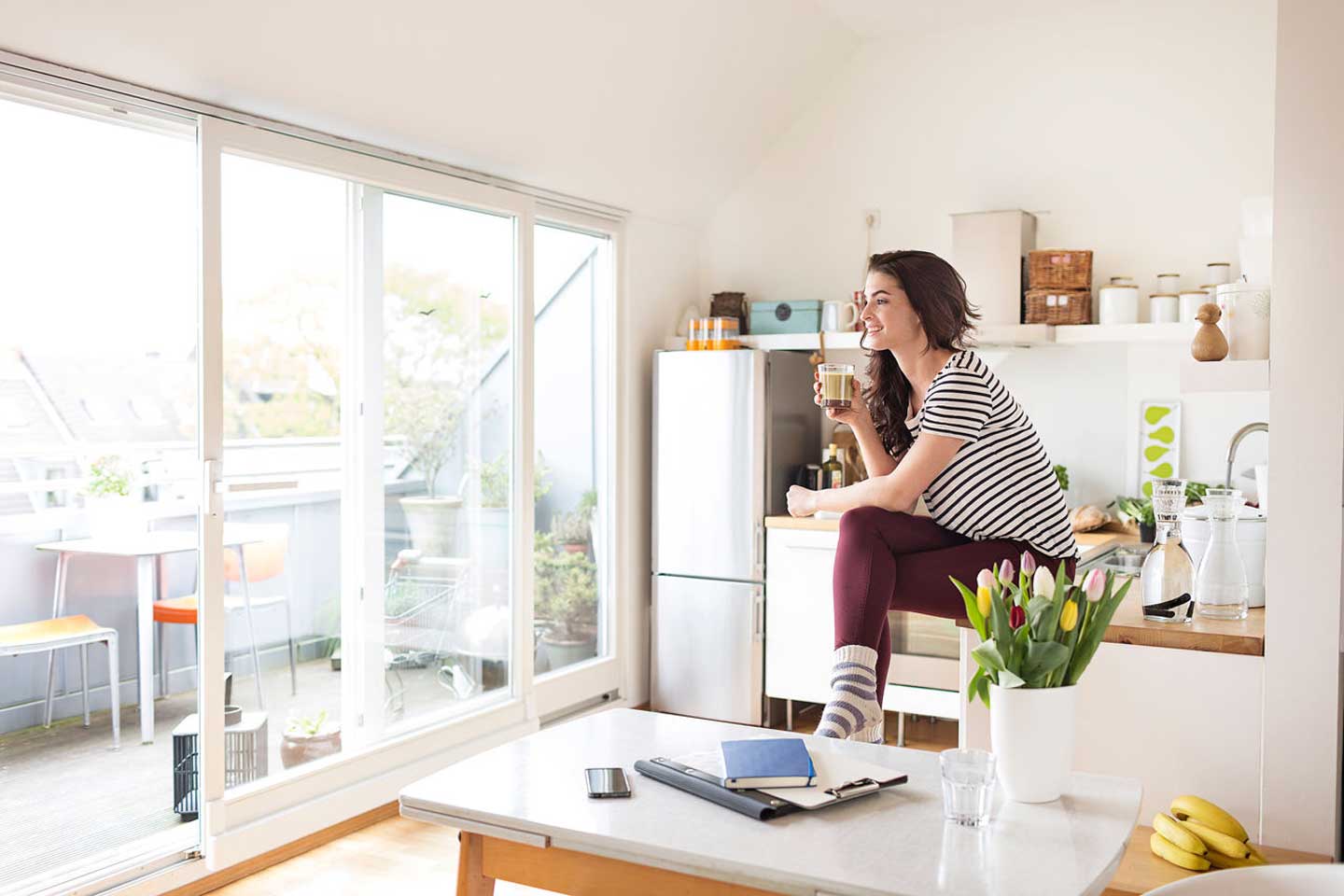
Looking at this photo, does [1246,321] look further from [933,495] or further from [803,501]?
[803,501]

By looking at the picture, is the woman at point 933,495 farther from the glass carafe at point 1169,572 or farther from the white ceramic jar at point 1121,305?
the white ceramic jar at point 1121,305

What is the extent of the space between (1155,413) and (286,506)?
3.30m

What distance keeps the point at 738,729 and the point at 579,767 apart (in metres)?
0.37

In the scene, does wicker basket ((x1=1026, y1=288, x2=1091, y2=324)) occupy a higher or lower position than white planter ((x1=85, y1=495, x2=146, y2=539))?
higher

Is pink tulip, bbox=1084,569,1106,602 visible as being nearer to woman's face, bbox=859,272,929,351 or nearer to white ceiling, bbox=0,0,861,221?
woman's face, bbox=859,272,929,351

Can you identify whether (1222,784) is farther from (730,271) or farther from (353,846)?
(730,271)

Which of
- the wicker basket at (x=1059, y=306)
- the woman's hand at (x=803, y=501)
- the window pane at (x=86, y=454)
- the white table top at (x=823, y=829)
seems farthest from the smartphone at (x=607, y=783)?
the wicker basket at (x=1059, y=306)

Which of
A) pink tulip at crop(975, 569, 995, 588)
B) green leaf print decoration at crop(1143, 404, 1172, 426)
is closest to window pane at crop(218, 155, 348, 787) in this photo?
pink tulip at crop(975, 569, 995, 588)

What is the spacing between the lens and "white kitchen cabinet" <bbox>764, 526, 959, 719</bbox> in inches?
171

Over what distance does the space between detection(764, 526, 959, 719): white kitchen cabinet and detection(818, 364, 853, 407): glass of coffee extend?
187 centimetres

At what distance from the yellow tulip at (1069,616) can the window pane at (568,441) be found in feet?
9.75

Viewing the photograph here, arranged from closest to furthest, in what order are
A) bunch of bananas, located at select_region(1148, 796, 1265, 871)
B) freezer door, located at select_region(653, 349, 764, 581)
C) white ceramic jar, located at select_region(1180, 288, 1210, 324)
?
1. bunch of bananas, located at select_region(1148, 796, 1265, 871)
2. white ceramic jar, located at select_region(1180, 288, 1210, 324)
3. freezer door, located at select_region(653, 349, 764, 581)

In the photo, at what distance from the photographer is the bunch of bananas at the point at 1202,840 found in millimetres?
1896

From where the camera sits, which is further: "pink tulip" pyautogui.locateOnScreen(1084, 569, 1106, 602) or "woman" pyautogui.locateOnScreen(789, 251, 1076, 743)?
"woman" pyautogui.locateOnScreen(789, 251, 1076, 743)
